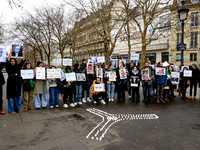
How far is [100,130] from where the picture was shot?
4297 millimetres

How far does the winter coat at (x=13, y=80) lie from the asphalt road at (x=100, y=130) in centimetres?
80

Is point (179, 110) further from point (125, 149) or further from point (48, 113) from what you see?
point (48, 113)

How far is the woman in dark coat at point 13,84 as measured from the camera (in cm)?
570

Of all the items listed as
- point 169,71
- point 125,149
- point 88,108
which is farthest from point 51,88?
point 169,71

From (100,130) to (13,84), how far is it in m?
3.82

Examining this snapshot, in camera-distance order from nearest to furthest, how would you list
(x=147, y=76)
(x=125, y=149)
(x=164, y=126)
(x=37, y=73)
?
(x=125, y=149) < (x=164, y=126) < (x=37, y=73) < (x=147, y=76)

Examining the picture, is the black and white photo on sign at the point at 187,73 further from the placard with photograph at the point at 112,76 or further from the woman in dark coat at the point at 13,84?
the woman in dark coat at the point at 13,84

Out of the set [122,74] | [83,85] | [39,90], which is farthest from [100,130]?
[122,74]

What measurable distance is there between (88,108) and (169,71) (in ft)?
16.8

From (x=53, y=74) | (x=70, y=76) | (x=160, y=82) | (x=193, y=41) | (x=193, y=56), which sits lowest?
(x=160, y=82)

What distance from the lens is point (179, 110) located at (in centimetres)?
627

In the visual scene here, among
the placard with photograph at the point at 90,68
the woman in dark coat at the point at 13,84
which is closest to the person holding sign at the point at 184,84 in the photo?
the placard with photograph at the point at 90,68

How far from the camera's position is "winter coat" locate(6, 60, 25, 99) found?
5.68 m

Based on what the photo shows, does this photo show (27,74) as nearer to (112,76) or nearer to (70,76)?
(70,76)
